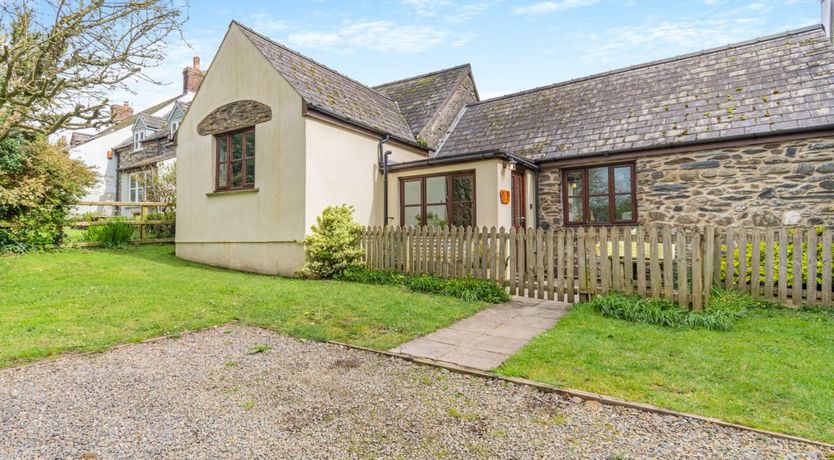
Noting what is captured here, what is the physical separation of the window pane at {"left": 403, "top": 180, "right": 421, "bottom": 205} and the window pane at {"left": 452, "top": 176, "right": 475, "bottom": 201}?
1211 mm

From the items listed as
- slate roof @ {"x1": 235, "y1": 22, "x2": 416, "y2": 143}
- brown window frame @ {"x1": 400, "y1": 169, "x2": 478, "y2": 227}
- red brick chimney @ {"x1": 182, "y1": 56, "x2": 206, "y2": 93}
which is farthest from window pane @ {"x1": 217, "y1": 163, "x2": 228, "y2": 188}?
red brick chimney @ {"x1": 182, "y1": 56, "x2": 206, "y2": 93}

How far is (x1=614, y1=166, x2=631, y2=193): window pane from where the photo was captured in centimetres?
1085

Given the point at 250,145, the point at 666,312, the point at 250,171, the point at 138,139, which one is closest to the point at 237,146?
the point at 250,145

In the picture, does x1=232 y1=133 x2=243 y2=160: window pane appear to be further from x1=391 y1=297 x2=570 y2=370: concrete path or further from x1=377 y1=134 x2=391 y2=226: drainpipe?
x1=391 y1=297 x2=570 y2=370: concrete path

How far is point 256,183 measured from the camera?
10945 mm

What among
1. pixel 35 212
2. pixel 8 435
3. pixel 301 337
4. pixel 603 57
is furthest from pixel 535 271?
pixel 35 212

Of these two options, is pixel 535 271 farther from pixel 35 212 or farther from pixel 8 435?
pixel 35 212

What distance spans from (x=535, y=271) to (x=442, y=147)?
25.5 ft

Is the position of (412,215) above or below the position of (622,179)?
below

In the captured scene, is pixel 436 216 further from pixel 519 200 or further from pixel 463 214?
pixel 519 200

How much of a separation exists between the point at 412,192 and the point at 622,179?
222 inches

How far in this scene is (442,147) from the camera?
14.4m

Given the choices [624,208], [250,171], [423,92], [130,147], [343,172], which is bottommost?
[624,208]

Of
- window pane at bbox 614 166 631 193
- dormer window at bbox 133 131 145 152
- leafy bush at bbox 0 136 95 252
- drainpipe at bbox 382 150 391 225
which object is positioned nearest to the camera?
window pane at bbox 614 166 631 193
